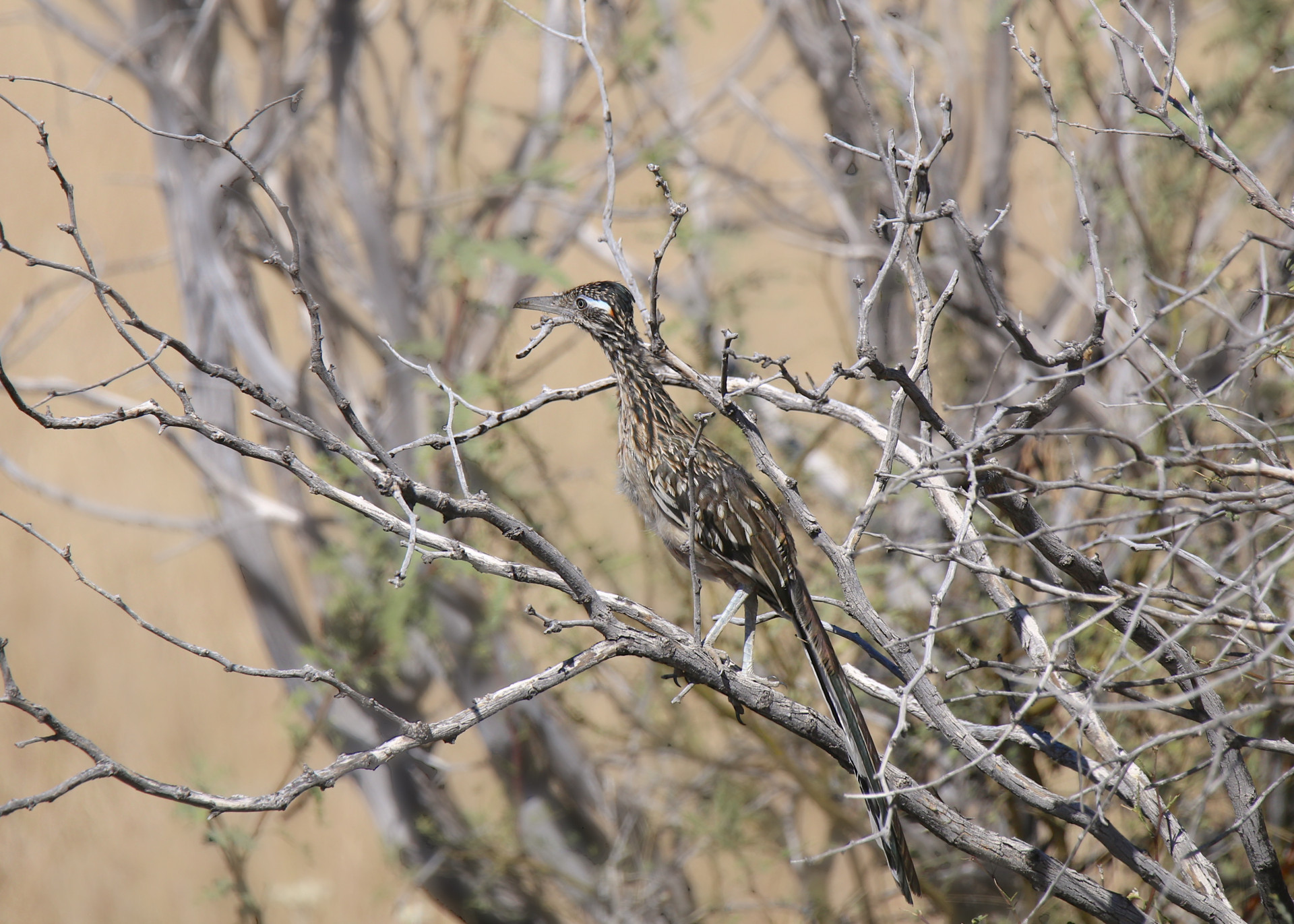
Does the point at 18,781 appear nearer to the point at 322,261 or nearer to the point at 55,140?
the point at 322,261

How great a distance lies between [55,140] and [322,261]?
546 cm

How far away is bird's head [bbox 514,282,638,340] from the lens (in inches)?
138

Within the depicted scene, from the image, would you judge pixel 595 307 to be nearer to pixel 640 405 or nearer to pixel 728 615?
pixel 640 405

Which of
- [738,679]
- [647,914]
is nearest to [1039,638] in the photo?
[738,679]

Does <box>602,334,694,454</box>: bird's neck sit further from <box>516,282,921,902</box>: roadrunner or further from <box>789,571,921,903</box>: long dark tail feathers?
<box>789,571,921,903</box>: long dark tail feathers

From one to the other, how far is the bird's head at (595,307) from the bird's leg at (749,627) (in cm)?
100

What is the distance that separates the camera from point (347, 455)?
1.88m

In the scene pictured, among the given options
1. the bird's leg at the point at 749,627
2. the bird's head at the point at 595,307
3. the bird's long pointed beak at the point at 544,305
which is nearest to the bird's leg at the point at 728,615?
the bird's leg at the point at 749,627

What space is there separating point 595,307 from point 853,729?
1717mm

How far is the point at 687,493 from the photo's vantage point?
3.23 meters

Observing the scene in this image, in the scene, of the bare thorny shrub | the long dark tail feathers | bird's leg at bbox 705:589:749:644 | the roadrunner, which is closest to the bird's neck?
the roadrunner

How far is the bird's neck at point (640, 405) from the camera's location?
3.37 m

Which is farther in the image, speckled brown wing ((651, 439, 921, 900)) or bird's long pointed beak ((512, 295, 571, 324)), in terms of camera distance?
bird's long pointed beak ((512, 295, 571, 324))

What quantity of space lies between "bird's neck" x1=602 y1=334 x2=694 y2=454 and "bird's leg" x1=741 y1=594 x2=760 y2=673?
576mm
